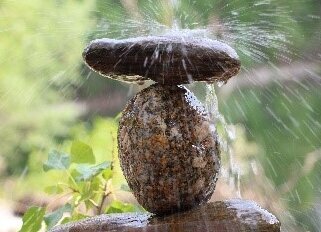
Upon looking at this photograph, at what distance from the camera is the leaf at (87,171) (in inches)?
92.7

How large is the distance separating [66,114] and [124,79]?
98.9 inches

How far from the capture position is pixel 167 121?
1782mm

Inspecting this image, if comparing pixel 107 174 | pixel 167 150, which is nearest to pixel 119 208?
pixel 107 174

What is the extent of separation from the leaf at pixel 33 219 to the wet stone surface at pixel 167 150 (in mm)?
697

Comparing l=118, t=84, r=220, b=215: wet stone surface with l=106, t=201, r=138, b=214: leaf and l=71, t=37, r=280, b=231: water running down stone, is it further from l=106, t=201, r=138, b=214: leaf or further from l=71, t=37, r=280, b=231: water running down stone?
l=106, t=201, r=138, b=214: leaf

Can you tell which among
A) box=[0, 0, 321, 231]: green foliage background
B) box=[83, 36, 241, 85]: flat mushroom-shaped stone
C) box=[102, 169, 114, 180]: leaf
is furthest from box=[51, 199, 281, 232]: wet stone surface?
box=[0, 0, 321, 231]: green foliage background

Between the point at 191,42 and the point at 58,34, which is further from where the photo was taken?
the point at 58,34

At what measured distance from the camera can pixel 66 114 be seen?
4.38m

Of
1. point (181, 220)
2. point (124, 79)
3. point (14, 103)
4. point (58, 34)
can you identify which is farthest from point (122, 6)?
point (181, 220)

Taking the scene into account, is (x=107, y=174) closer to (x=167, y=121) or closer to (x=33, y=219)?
(x=33, y=219)

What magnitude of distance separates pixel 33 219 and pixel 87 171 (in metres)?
0.26

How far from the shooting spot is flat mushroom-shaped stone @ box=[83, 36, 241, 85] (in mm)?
1762

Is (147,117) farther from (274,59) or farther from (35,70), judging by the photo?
(35,70)

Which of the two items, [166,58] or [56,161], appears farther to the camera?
[56,161]
